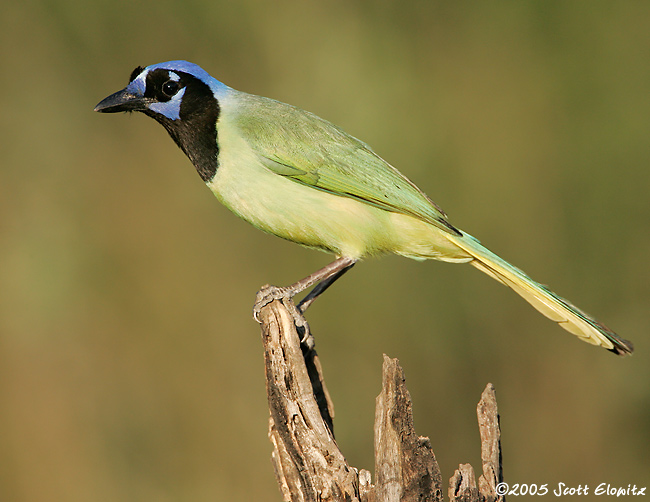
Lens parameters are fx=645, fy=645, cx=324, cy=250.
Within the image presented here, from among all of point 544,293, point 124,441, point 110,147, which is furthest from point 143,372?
point 544,293

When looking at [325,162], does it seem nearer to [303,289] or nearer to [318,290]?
[303,289]

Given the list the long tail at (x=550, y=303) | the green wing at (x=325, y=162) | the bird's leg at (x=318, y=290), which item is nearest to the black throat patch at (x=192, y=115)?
the green wing at (x=325, y=162)

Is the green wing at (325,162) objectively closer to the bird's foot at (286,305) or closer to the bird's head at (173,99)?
the bird's head at (173,99)

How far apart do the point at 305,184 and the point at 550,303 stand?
1721 mm

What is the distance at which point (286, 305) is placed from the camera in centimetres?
372

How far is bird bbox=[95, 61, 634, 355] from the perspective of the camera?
13.3 ft

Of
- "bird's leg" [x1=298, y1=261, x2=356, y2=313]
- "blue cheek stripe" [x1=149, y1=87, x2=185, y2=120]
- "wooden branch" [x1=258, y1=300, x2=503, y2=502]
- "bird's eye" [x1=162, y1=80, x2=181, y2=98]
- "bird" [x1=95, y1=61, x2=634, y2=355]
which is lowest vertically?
"wooden branch" [x1=258, y1=300, x2=503, y2=502]

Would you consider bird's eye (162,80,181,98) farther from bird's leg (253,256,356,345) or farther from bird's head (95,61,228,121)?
bird's leg (253,256,356,345)

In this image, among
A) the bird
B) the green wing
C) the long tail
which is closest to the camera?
the long tail

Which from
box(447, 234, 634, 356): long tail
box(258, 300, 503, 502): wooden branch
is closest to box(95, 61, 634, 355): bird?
box(447, 234, 634, 356): long tail

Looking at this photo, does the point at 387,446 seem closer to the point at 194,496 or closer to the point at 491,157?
the point at 194,496

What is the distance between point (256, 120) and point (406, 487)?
2.51 m

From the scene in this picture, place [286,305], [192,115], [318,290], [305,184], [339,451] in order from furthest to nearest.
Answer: [318,290] < [192,115] < [305,184] < [286,305] < [339,451]

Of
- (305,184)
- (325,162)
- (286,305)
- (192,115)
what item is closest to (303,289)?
(286,305)
